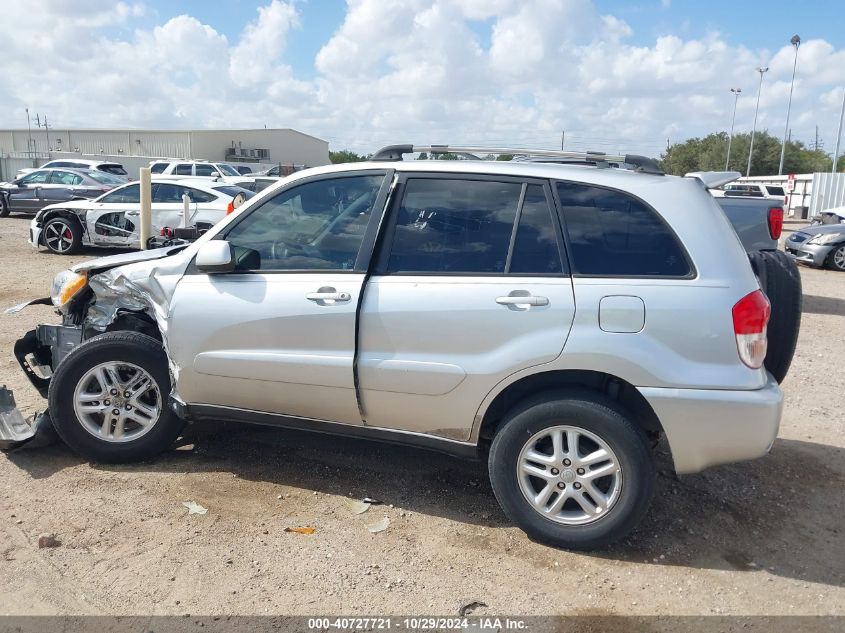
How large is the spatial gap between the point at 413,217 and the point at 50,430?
2691 mm

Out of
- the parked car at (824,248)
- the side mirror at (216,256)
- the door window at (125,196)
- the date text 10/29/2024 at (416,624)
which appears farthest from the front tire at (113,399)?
the parked car at (824,248)

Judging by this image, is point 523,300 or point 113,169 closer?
point 523,300

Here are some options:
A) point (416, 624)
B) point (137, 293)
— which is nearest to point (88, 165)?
point (137, 293)

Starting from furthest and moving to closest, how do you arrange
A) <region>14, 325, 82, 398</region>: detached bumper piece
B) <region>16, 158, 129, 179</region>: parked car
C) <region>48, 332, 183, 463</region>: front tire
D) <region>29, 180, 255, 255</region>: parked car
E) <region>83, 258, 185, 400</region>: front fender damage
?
<region>16, 158, 129, 179</region>: parked car
<region>29, 180, 255, 255</region>: parked car
<region>14, 325, 82, 398</region>: detached bumper piece
<region>48, 332, 183, 463</region>: front tire
<region>83, 258, 185, 400</region>: front fender damage

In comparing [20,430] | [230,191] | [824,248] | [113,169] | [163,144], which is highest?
[163,144]

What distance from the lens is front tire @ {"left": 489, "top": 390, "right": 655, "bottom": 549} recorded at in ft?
10.7

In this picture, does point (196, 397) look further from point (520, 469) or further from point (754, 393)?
point (754, 393)

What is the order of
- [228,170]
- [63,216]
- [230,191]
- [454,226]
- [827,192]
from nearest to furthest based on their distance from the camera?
[454,226] → [63,216] → [230,191] → [228,170] → [827,192]

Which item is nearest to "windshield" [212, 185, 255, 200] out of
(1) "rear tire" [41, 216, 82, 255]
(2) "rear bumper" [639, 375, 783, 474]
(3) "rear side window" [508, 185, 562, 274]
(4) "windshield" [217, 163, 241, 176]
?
(1) "rear tire" [41, 216, 82, 255]

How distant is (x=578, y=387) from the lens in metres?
3.44

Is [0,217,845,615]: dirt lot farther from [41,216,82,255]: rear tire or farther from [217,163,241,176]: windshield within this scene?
[217,163,241,176]: windshield

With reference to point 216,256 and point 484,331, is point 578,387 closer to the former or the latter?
point 484,331

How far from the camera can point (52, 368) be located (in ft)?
15.7

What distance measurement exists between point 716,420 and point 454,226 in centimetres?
157
